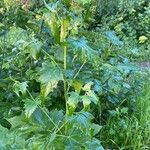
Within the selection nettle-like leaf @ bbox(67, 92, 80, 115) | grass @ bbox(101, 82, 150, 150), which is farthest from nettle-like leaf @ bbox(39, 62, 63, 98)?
grass @ bbox(101, 82, 150, 150)

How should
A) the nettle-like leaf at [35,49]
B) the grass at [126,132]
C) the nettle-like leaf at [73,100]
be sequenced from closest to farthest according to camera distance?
the nettle-like leaf at [73,100]
the nettle-like leaf at [35,49]
the grass at [126,132]

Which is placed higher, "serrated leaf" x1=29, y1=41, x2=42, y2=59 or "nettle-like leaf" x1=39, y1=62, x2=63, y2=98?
"serrated leaf" x1=29, y1=41, x2=42, y2=59

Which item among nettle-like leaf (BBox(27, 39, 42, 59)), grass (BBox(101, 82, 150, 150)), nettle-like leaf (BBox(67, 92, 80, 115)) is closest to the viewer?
nettle-like leaf (BBox(67, 92, 80, 115))

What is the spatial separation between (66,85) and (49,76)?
0.70 metres

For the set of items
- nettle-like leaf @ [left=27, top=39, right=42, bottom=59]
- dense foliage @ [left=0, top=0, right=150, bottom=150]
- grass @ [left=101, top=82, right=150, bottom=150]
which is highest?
nettle-like leaf @ [left=27, top=39, right=42, bottom=59]

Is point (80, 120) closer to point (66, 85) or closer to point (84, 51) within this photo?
point (84, 51)

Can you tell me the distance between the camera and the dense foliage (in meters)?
2.63

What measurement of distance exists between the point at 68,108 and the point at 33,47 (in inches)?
15.8

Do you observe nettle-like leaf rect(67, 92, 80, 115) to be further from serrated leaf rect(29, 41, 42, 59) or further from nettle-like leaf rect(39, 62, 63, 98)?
serrated leaf rect(29, 41, 42, 59)

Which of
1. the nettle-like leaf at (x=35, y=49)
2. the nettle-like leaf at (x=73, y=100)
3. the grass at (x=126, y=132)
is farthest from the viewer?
the grass at (x=126, y=132)

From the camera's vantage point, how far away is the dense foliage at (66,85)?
2631 mm

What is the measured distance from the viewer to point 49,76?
2.58 m

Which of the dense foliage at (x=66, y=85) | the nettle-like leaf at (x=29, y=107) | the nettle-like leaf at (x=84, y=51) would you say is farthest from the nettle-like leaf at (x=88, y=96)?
the nettle-like leaf at (x=29, y=107)

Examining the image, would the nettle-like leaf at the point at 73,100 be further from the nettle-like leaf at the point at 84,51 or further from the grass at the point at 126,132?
the grass at the point at 126,132
